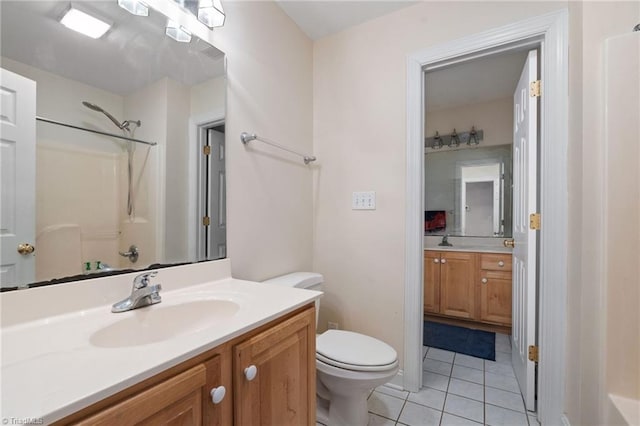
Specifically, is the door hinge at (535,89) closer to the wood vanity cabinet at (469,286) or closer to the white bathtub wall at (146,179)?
the wood vanity cabinet at (469,286)

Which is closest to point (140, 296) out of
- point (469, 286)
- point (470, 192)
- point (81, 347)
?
point (81, 347)

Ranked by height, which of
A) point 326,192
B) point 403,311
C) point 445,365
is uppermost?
point 326,192

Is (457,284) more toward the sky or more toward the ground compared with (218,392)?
more toward the ground

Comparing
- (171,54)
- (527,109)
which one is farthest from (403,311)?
(171,54)

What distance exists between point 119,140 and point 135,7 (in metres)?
0.51

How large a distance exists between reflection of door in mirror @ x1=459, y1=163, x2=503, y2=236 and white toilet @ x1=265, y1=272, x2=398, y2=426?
7.25 ft

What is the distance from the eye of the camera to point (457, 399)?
5.35ft

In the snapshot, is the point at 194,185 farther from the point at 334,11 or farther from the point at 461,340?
the point at 461,340

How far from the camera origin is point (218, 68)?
4.38 ft

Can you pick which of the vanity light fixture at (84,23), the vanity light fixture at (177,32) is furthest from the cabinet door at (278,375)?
the vanity light fixture at (177,32)

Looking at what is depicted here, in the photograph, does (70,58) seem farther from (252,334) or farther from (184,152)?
(252,334)

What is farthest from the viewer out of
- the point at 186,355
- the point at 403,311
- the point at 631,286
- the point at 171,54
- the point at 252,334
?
the point at 403,311

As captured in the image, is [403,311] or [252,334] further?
[403,311]

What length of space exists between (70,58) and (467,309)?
3.12 m
